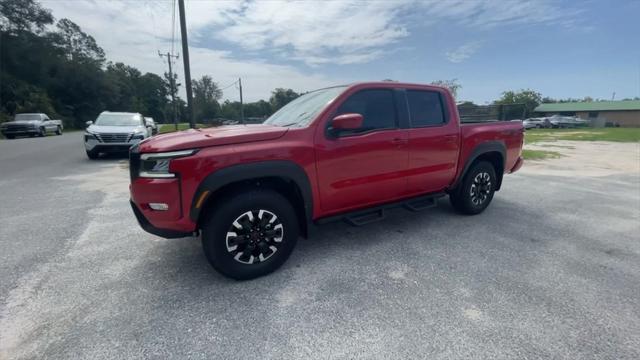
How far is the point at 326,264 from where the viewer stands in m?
3.11

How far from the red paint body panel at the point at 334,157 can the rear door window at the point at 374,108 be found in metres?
0.08

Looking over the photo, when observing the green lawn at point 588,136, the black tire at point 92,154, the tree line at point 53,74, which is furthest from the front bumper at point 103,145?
the green lawn at point 588,136

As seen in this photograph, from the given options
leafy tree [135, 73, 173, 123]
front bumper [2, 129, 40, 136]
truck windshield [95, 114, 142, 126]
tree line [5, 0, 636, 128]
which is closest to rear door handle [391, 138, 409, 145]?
truck windshield [95, 114, 142, 126]

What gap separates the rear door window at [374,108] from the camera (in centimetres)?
328

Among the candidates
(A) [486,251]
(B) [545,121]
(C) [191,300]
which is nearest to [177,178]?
(C) [191,300]

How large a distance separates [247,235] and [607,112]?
240 feet

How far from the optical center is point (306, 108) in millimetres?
3473

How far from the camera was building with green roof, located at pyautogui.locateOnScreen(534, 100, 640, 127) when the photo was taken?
164 ft

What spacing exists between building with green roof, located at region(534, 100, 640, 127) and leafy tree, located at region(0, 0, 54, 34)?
82.9m

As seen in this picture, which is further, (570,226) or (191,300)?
(570,226)

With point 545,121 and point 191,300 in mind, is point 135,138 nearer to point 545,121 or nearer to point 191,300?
point 191,300

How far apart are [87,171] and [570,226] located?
33.7 ft

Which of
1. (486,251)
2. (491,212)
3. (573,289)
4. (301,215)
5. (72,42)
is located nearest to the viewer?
(573,289)

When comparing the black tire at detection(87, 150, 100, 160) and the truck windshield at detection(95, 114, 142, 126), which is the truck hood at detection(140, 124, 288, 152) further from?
the truck windshield at detection(95, 114, 142, 126)
